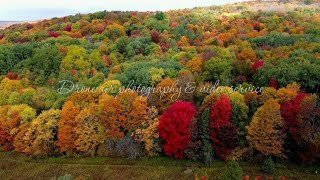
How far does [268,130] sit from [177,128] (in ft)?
46.2

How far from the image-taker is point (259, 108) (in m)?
54.2

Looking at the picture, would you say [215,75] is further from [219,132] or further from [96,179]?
[96,179]

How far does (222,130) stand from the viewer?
5538 centimetres

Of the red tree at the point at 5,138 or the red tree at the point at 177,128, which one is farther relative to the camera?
the red tree at the point at 5,138

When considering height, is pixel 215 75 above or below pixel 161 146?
above

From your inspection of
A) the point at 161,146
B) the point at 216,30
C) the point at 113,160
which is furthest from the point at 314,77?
the point at 216,30

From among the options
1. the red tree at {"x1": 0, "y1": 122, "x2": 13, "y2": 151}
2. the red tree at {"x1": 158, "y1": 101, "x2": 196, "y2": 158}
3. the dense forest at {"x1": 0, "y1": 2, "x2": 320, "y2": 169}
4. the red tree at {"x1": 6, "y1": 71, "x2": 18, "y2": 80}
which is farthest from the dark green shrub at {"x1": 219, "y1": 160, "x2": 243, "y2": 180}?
the red tree at {"x1": 6, "y1": 71, "x2": 18, "y2": 80}

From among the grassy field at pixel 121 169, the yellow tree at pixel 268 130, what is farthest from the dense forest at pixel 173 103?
the grassy field at pixel 121 169

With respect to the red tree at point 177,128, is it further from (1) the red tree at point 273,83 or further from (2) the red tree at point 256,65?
(2) the red tree at point 256,65

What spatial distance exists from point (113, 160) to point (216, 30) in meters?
78.5

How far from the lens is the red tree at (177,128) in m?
56.6

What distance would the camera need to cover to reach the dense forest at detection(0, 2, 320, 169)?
177ft

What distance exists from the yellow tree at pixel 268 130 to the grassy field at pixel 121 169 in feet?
9.98

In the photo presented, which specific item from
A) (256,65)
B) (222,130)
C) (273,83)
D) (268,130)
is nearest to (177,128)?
(222,130)
